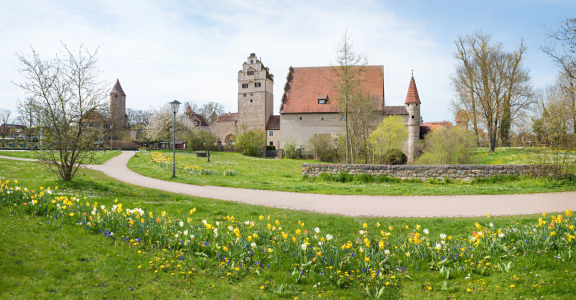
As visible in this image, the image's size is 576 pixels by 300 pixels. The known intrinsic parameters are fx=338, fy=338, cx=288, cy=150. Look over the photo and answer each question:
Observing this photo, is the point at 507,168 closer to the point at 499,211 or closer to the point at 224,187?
the point at 499,211

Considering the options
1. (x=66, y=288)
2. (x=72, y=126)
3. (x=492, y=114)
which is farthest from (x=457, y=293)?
(x=492, y=114)

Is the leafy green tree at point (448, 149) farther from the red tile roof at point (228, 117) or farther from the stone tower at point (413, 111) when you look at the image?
the red tile roof at point (228, 117)

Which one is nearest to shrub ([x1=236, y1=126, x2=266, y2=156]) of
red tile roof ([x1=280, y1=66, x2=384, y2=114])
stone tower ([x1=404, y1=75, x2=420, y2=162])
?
red tile roof ([x1=280, y1=66, x2=384, y2=114])

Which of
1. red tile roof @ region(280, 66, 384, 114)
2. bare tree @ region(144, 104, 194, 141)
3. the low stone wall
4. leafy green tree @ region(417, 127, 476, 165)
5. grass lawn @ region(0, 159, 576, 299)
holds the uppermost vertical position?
red tile roof @ region(280, 66, 384, 114)

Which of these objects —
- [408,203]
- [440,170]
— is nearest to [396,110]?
[440,170]

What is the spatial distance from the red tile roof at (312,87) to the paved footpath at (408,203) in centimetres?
3700

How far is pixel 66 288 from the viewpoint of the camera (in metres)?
4.10

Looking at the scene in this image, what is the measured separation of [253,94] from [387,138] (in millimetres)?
33782

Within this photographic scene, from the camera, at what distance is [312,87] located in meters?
50.6

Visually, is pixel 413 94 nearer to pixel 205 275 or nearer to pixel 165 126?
pixel 165 126

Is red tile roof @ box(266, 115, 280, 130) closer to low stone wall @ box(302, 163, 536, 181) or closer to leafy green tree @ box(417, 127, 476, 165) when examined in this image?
leafy green tree @ box(417, 127, 476, 165)

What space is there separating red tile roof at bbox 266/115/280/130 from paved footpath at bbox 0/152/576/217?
4257 centimetres

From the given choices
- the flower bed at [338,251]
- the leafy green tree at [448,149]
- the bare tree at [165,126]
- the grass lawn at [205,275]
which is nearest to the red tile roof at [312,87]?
the bare tree at [165,126]

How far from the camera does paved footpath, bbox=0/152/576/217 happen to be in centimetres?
902
